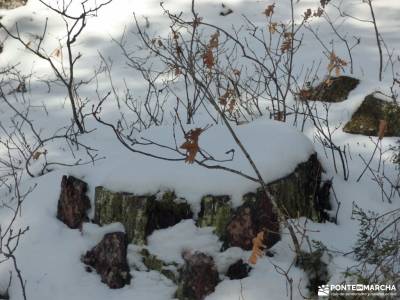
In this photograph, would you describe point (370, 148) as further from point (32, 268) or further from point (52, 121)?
point (52, 121)

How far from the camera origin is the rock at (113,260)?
116 inches

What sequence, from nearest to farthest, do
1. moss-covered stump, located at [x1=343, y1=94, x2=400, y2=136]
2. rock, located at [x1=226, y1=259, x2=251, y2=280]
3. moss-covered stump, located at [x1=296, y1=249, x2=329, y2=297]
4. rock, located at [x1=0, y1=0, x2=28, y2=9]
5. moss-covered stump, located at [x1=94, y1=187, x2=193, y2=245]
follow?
1. moss-covered stump, located at [x1=296, y1=249, x2=329, y2=297]
2. rock, located at [x1=226, y1=259, x2=251, y2=280]
3. moss-covered stump, located at [x1=94, y1=187, x2=193, y2=245]
4. moss-covered stump, located at [x1=343, y1=94, x2=400, y2=136]
5. rock, located at [x1=0, y1=0, x2=28, y2=9]

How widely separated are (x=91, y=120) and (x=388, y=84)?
295 centimetres

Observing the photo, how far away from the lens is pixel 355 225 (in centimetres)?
312

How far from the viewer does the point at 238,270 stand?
2803 mm

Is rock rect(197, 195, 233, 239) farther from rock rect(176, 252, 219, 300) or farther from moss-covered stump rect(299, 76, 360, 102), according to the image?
moss-covered stump rect(299, 76, 360, 102)

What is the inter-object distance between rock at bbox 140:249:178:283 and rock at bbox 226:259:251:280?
0.31 metres

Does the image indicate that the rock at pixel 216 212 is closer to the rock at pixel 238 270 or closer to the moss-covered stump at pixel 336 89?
the rock at pixel 238 270

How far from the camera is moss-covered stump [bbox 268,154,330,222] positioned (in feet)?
9.70

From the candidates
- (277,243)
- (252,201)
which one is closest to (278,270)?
(277,243)
